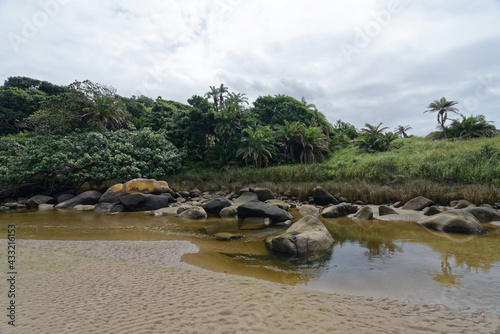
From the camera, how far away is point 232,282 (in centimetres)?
417

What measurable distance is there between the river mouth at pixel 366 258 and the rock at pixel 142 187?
5896 millimetres

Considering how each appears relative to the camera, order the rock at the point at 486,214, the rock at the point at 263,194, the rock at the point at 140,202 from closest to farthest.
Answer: the rock at the point at 486,214 < the rock at the point at 140,202 < the rock at the point at 263,194

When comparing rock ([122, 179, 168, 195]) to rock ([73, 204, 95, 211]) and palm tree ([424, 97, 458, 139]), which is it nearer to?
rock ([73, 204, 95, 211])

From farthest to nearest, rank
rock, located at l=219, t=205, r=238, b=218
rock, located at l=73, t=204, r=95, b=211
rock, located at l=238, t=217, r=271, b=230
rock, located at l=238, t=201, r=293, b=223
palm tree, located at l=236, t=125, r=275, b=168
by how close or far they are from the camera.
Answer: palm tree, located at l=236, t=125, r=275, b=168, rock, located at l=73, t=204, r=95, b=211, rock, located at l=219, t=205, r=238, b=218, rock, located at l=238, t=201, r=293, b=223, rock, located at l=238, t=217, r=271, b=230

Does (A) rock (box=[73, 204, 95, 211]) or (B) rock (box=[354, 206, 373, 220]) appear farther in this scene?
(A) rock (box=[73, 204, 95, 211])

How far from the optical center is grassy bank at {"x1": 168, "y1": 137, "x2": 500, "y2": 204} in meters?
12.2

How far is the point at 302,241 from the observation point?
631 centimetres

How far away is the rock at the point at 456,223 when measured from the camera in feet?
24.5

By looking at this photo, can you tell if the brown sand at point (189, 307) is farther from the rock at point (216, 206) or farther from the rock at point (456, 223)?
the rock at point (216, 206)

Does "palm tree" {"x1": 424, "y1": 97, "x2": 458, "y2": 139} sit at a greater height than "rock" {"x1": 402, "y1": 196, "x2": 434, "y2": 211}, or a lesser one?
greater

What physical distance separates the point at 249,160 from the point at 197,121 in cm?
690

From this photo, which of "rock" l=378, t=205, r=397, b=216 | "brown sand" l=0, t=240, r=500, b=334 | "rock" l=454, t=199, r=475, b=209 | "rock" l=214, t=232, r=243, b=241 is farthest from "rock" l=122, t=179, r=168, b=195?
"rock" l=454, t=199, r=475, b=209

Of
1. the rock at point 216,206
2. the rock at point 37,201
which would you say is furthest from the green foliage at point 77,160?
the rock at point 216,206

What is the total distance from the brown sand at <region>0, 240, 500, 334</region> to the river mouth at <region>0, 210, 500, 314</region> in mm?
541
